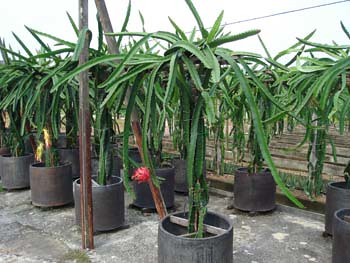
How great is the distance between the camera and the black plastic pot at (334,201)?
2053 millimetres

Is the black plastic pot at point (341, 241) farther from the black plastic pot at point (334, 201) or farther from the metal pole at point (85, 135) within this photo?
the metal pole at point (85, 135)

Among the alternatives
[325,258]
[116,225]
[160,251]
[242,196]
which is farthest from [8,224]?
[325,258]

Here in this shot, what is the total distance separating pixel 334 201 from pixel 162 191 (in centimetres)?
117

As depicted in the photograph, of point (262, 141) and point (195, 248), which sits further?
point (195, 248)

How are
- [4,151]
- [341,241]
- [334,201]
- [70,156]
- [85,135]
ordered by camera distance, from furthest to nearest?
[4,151] → [70,156] → [334,201] → [85,135] → [341,241]

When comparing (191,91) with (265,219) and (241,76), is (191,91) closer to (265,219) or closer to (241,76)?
(241,76)

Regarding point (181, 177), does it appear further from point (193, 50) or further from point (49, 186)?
point (193, 50)

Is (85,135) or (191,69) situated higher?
(191,69)

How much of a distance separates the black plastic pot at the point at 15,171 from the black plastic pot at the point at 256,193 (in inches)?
74.2

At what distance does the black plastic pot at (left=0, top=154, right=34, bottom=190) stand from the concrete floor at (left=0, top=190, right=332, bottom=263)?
1.51ft

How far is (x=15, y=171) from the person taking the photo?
3.19 metres

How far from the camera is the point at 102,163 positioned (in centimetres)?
217

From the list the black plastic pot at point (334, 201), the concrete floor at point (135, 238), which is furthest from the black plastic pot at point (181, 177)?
the black plastic pot at point (334, 201)

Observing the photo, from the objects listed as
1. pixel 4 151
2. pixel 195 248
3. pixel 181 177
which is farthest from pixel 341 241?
pixel 4 151
